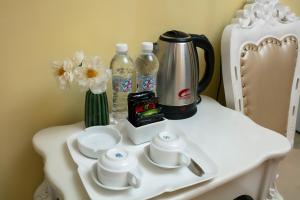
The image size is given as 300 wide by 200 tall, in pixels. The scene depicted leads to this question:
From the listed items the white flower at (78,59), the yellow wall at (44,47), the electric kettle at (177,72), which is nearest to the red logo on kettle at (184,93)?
the electric kettle at (177,72)

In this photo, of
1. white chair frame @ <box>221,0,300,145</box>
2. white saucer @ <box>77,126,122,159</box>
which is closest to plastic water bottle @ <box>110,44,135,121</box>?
white saucer @ <box>77,126,122,159</box>

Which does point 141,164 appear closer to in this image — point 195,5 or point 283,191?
point 195,5

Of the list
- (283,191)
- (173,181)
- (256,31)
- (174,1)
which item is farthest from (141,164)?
(283,191)

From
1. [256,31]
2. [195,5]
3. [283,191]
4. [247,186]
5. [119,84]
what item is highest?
[195,5]

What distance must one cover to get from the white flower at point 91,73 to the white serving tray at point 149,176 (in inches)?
6.7

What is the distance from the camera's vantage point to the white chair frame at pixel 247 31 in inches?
43.2

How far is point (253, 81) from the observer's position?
116cm

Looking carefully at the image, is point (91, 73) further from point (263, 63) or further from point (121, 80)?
point (263, 63)

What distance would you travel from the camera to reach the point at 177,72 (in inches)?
35.9

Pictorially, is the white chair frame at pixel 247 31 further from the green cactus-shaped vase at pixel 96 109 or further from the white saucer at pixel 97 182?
the white saucer at pixel 97 182

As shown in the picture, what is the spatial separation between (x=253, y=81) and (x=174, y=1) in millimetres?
458

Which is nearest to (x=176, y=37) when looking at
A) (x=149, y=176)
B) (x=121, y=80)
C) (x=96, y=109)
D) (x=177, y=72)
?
(x=177, y=72)

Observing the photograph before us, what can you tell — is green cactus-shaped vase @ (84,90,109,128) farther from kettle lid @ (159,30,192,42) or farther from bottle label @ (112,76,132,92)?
kettle lid @ (159,30,192,42)

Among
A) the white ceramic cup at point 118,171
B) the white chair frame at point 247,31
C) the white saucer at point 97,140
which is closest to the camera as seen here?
the white ceramic cup at point 118,171
